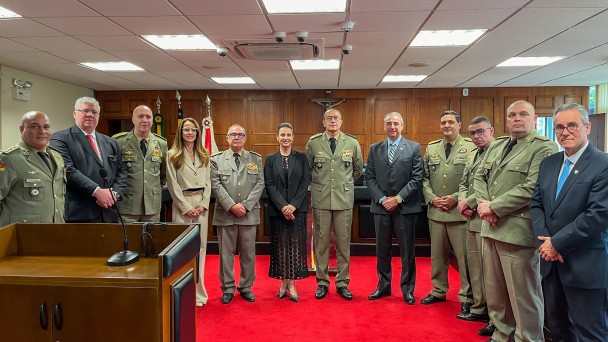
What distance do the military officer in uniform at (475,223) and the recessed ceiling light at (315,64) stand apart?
120 inches

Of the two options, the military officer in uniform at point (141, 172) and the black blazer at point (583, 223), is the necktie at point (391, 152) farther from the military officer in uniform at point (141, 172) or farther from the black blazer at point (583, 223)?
the military officer in uniform at point (141, 172)

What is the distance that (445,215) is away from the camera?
3738 mm

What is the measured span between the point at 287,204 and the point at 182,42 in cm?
241

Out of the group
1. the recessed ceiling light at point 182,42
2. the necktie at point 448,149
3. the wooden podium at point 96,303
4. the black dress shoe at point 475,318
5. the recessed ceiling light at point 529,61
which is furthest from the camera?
the recessed ceiling light at point 529,61

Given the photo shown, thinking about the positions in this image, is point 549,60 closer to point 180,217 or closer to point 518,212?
point 518,212

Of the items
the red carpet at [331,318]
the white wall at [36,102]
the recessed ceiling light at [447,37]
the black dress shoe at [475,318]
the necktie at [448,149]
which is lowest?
the red carpet at [331,318]

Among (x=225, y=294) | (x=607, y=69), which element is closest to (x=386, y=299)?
(x=225, y=294)

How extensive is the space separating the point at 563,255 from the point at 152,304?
203 cm

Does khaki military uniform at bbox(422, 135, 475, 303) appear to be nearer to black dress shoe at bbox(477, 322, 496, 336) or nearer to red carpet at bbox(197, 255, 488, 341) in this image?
red carpet at bbox(197, 255, 488, 341)

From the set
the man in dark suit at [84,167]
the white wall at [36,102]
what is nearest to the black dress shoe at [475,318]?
the man in dark suit at [84,167]

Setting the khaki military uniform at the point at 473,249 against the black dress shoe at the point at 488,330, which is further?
the khaki military uniform at the point at 473,249

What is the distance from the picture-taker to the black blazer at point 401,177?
12.7 feet

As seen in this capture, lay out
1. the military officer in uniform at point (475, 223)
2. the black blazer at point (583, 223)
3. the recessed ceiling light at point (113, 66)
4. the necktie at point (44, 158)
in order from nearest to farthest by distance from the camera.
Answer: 1. the black blazer at point (583, 223)
2. the necktie at point (44, 158)
3. the military officer in uniform at point (475, 223)
4. the recessed ceiling light at point (113, 66)

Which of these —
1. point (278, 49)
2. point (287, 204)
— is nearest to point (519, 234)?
point (287, 204)
